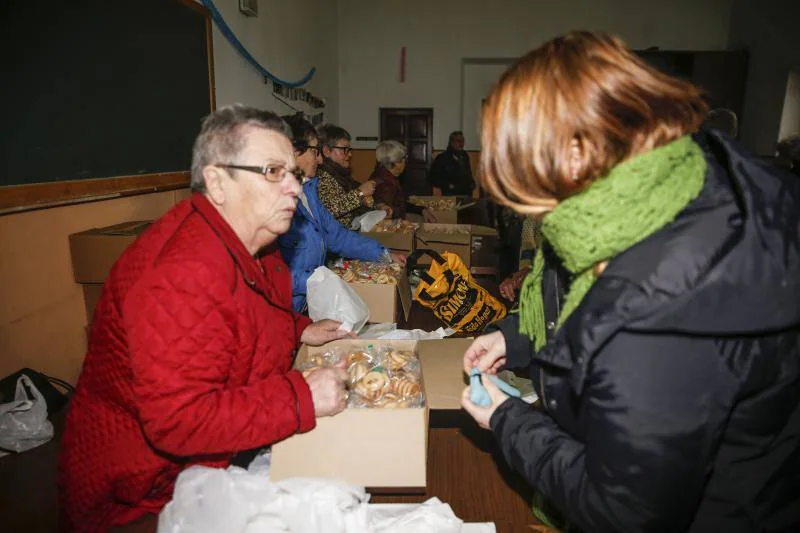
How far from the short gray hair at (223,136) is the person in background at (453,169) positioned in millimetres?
8154

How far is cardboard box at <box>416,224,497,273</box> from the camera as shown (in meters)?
3.76

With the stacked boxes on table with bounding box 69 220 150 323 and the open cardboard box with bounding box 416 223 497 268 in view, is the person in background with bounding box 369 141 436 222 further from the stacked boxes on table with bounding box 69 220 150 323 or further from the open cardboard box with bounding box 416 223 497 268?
the stacked boxes on table with bounding box 69 220 150 323

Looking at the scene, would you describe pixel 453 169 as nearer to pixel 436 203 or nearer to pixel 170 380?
pixel 436 203

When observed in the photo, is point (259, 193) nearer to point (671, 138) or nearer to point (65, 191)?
point (671, 138)

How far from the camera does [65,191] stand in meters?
2.34

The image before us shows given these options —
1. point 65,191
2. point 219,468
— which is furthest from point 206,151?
point 65,191

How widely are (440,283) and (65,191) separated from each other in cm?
193

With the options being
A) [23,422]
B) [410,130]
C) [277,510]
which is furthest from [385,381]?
[410,130]

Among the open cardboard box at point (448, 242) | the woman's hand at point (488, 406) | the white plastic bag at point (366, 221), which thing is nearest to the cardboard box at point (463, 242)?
the open cardboard box at point (448, 242)

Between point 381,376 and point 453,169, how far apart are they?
26.8 ft

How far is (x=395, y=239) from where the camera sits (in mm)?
3584

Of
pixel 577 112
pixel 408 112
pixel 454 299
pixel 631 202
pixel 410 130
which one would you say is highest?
pixel 408 112

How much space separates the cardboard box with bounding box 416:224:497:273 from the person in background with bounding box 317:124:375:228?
0.58 meters

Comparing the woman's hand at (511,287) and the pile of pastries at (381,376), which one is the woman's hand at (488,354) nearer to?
the pile of pastries at (381,376)
